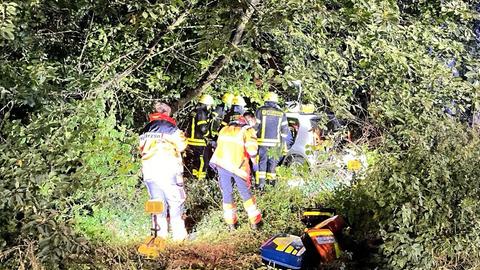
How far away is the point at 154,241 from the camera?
6734 millimetres

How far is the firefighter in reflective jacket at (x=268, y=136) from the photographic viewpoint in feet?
33.2

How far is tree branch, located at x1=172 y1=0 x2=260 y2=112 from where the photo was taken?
237 inches

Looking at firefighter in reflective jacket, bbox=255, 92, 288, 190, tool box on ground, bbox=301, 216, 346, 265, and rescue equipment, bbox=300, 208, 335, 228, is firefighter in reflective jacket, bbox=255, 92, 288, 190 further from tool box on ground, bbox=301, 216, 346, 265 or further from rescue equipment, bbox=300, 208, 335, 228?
tool box on ground, bbox=301, 216, 346, 265

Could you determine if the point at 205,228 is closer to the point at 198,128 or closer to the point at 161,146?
the point at 161,146

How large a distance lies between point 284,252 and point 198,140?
448 centimetres

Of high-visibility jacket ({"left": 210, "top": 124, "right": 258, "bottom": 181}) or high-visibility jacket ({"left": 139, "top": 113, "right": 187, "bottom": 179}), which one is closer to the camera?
high-visibility jacket ({"left": 139, "top": 113, "right": 187, "bottom": 179})

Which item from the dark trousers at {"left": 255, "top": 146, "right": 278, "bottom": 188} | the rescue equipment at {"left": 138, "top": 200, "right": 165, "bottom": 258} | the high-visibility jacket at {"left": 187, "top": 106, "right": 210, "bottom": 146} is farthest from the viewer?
the dark trousers at {"left": 255, "top": 146, "right": 278, "bottom": 188}

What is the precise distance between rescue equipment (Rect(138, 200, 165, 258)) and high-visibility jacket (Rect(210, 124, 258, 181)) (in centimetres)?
119

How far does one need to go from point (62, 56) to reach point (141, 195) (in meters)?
2.08

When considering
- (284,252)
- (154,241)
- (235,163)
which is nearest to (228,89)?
(235,163)

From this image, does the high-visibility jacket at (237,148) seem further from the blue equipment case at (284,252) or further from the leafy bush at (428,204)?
the leafy bush at (428,204)

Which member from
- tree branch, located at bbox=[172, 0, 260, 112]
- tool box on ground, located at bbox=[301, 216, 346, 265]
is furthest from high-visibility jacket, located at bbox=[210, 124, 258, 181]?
tool box on ground, located at bbox=[301, 216, 346, 265]

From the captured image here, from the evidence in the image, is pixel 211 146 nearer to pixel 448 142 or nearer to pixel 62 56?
pixel 62 56

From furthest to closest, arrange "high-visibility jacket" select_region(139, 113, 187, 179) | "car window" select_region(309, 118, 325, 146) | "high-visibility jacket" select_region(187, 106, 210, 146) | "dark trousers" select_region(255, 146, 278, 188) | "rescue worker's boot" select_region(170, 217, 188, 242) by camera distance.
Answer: "car window" select_region(309, 118, 325, 146) < "dark trousers" select_region(255, 146, 278, 188) < "high-visibility jacket" select_region(187, 106, 210, 146) < "rescue worker's boot" select_region(170, 217, 188, 242) < "high-visibility jacket" select_region(139, 113, 187, 179)
